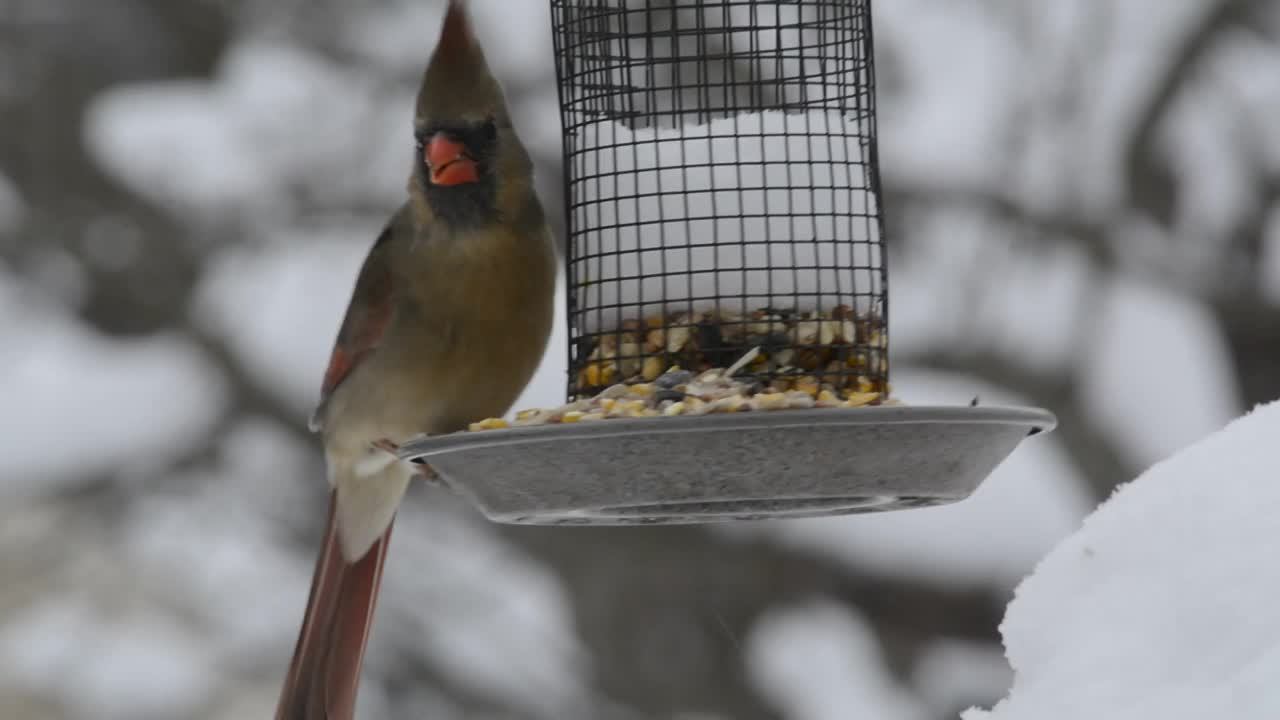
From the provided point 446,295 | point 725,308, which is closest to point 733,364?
point 725,308

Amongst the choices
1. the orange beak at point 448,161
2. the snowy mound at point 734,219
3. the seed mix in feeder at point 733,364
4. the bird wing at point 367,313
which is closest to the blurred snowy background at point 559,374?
the bird wing at point 367,313

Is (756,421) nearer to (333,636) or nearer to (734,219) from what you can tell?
(734,219)

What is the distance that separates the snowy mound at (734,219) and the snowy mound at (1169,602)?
1.03 metres

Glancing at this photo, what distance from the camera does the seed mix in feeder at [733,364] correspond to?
→ 2.73 meters

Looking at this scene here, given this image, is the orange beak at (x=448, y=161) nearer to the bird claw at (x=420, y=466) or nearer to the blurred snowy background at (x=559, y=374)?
the bird claw at (x=420, y=466)

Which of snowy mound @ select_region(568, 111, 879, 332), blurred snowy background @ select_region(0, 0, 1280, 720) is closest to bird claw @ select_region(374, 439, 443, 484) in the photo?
snowy mound @ select_region(568, 111, 879, 332)

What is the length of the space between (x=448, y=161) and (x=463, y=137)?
0.05m

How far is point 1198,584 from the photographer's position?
5.79 ft

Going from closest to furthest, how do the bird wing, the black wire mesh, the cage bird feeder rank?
the cage bird feeder → the black wire mesh → the bird wing

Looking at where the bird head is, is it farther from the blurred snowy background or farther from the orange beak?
the blurred snowy background

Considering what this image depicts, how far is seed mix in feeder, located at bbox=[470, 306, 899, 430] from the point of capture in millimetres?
2732

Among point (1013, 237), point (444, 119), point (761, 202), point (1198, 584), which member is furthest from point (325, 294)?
point (1198, 584)

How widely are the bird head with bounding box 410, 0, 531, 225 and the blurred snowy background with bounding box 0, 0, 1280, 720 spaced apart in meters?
3.46

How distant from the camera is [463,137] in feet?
10.9
